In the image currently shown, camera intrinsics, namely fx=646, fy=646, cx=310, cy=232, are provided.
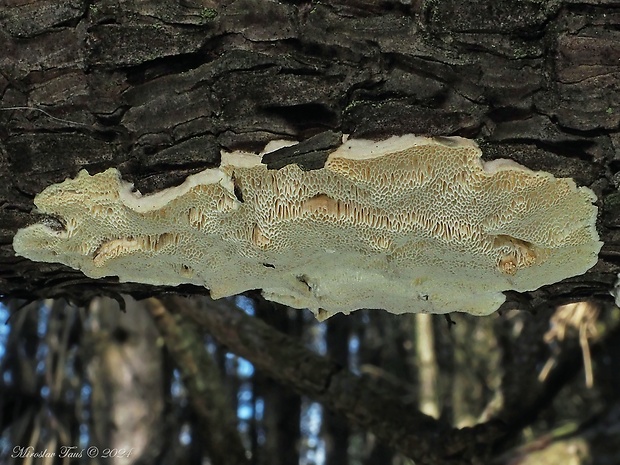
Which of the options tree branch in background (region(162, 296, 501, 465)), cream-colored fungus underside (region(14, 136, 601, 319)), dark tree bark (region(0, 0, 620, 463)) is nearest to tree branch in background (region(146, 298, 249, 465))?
tree branch in background (region(162, 296, 501, 465))

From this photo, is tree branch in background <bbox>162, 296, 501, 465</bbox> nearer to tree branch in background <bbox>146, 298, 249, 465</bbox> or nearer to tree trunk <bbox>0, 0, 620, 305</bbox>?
tree branch in background <bbox>146, 298, 249, 465</bbox>

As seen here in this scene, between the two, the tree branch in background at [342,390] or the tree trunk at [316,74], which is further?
the tree branch in background at [342,390]

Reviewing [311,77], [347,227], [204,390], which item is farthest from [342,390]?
[311,77]

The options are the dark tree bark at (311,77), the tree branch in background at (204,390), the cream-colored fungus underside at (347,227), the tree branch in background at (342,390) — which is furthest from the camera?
the tree branch in background at (204,390)

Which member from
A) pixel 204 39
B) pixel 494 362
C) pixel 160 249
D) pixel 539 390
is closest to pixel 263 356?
pixel 539 390

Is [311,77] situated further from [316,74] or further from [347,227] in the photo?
[347,227]

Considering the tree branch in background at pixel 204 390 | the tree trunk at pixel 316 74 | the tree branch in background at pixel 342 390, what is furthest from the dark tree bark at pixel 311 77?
the tree branch in background at pixel 204 390

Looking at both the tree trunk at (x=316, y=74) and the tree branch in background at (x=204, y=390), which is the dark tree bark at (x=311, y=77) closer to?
the tree trunk at (x=316, y=74)
